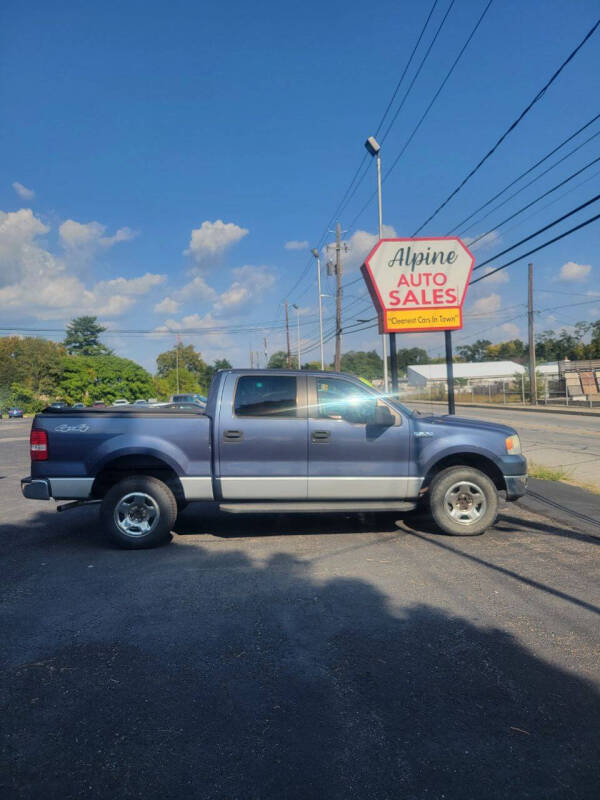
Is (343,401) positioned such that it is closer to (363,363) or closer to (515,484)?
(515,484)

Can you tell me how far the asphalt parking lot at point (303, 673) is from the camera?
7.82 feet

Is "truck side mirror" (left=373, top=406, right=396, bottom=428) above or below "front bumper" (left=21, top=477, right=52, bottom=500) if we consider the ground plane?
above

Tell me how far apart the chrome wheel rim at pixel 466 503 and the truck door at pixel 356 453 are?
0.48 m

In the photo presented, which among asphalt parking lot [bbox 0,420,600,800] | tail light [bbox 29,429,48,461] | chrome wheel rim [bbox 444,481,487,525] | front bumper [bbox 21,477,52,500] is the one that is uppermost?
tail light [bbox 29,429,48,461]

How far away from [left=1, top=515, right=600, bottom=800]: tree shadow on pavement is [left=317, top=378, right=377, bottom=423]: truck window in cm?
216

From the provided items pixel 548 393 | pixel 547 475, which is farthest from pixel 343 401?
pixel 548 393

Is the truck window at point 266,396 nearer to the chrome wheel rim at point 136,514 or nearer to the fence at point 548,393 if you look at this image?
the chrome wheel rim at point 136,514

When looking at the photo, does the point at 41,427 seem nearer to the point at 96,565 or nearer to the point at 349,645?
the point at 96,565

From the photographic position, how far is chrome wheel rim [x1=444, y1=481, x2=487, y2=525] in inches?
250

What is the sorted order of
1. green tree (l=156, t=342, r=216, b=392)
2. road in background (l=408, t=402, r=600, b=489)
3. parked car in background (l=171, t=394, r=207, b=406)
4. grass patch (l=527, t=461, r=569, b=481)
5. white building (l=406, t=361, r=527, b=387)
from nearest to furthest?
1. grass patch (l=527, t=461, r=569, b=481)
2. road in background (l=408, t=402, r=600, b=489)
3. parked car in background (l=171, t=394, r=207, b=406)
4. white building (l=406, t=361, r=527, b=387)
5. green tree (l=156, t=342, r=216, b=392)

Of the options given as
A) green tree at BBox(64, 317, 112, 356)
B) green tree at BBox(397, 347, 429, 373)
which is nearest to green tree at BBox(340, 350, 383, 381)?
green tree at BBox(397, 347, 429, 373)

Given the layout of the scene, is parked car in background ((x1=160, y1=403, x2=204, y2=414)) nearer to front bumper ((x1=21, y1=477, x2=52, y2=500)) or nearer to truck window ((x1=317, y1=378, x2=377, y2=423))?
truck window ((x1=317, y1=378, x2=377, y2=423))

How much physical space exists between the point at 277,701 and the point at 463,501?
406 centimetres

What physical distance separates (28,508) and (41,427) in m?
3.52
